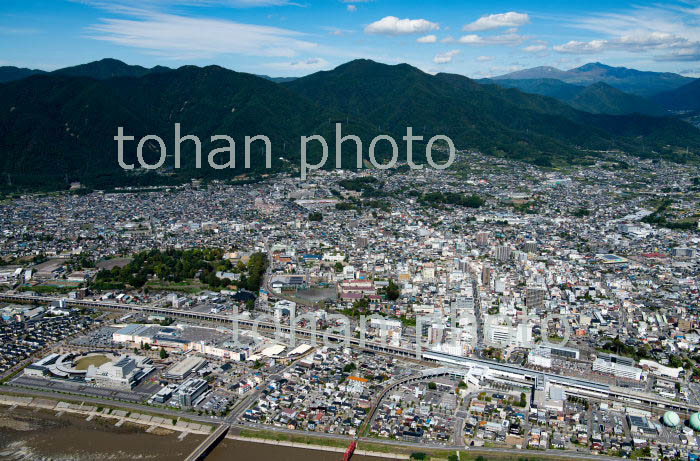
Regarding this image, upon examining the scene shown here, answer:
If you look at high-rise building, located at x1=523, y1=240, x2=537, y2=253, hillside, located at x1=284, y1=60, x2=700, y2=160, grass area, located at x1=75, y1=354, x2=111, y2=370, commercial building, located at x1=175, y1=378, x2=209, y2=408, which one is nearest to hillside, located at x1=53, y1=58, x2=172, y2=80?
hillside, located at x1=284, y1=60, x2=700, y2=160

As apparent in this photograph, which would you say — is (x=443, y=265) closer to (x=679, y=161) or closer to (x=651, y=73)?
(x=679, y=161)

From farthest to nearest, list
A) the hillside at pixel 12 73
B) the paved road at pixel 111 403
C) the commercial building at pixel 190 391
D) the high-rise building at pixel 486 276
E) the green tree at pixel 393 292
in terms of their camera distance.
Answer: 1. the hillside at pixel 12 73
2. the high-rise building at pixel 486 276
3. the green tree at pixel 393 292
4. the commercial building at pixel 190 391
5. the paved road at pixel 111 403

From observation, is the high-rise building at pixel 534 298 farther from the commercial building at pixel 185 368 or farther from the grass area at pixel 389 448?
the commercial building at pixel 185 368

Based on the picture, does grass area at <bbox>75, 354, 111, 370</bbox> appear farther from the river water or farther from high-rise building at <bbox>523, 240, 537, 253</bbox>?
high-rise building at <bbox>523, 240, 537, 253</bbox>

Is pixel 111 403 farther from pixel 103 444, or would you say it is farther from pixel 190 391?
Result: pixel 190 391

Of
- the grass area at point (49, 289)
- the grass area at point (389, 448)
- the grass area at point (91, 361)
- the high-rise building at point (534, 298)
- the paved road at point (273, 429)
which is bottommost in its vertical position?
the grass area at point (389, 448)

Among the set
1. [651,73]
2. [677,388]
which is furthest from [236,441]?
[651,73]

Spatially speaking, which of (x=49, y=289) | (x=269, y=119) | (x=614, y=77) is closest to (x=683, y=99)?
(x=614, y=77)

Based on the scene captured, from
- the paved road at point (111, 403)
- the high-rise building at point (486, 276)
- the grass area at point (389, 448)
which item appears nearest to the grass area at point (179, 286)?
Result: the paved road at point (111, 403)
